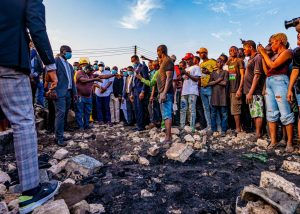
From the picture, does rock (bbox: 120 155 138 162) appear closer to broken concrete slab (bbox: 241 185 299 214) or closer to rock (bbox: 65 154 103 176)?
rock (bbox: 65 154 103 176)

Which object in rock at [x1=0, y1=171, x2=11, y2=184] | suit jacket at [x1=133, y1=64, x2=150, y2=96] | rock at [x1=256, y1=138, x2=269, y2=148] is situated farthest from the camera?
suit jacket at [x1=133, y1=64, x2=150, y2=96]

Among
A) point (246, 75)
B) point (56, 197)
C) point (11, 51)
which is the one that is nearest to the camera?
point (11, 51)

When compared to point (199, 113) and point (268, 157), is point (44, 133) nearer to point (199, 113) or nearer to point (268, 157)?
point (199, 113)

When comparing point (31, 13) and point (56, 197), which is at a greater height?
point (31, 13)

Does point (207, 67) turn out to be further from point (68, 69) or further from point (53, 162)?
point (53, 162)

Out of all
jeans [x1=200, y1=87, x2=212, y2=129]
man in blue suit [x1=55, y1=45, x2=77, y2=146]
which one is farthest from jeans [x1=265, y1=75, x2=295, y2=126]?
man in blue suit [x1=55, y1=45, x2=77, y2=146]

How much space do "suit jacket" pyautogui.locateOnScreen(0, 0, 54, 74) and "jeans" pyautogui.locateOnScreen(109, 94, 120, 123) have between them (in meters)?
6.98

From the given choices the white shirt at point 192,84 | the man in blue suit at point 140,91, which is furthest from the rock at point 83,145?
the white shirt at point 192,84

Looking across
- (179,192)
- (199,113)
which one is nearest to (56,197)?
(179,192)

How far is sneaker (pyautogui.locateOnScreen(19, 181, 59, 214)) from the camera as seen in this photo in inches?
75.3

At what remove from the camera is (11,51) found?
6.41 ft

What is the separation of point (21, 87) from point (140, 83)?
5208mm


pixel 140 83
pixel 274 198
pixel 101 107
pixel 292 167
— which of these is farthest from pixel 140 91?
pixel 274 198

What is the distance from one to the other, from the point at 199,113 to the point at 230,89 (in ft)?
4.65
